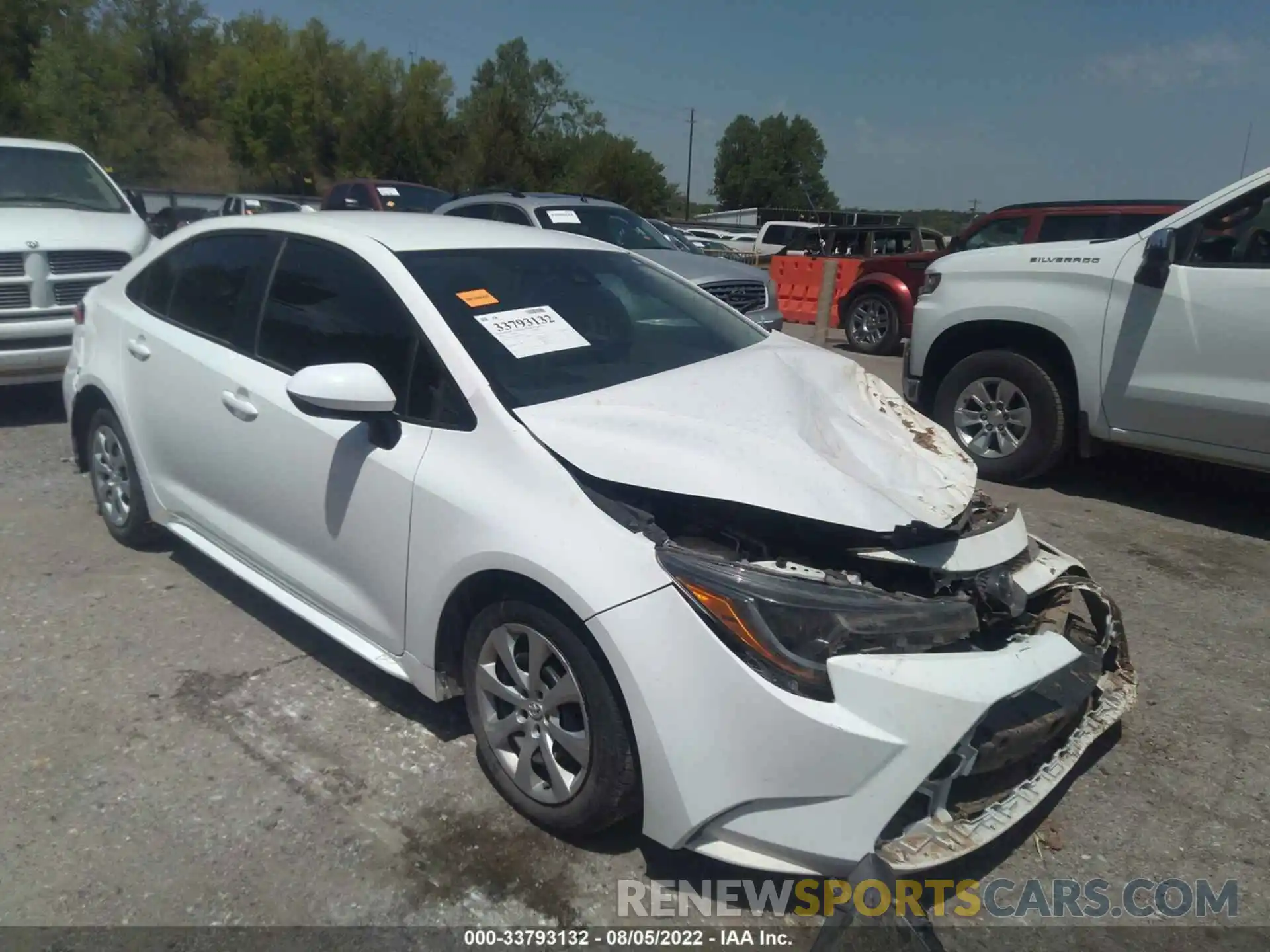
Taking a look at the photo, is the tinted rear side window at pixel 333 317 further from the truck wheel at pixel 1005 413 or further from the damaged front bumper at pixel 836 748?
the truck wheel at pixel 1005 413

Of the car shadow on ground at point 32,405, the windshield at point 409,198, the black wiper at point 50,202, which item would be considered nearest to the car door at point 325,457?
the car shadow on ground at point 32,405

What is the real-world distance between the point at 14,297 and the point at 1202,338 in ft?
25.1

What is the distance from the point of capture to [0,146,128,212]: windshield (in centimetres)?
765

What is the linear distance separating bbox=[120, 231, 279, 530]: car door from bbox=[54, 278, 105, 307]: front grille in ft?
10.5

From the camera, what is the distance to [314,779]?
2.93m

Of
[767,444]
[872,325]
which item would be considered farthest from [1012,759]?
[872,325]

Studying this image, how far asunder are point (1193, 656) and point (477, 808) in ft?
9.68

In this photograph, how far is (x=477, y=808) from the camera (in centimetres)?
281

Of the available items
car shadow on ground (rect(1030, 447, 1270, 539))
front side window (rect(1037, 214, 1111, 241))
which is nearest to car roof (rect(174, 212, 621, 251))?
car shadow on ground (rect(1030, 447, 1270, 539))

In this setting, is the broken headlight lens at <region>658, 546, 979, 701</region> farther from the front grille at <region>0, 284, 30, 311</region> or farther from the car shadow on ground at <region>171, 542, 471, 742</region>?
the front grille at <region>0, 284, 30, 311</region>

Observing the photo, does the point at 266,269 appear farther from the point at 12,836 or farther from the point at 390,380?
the point at 12,836

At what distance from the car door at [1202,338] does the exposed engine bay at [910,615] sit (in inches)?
111

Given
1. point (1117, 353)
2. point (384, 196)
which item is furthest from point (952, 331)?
point (384, 196)

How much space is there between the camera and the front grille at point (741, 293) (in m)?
8.98
